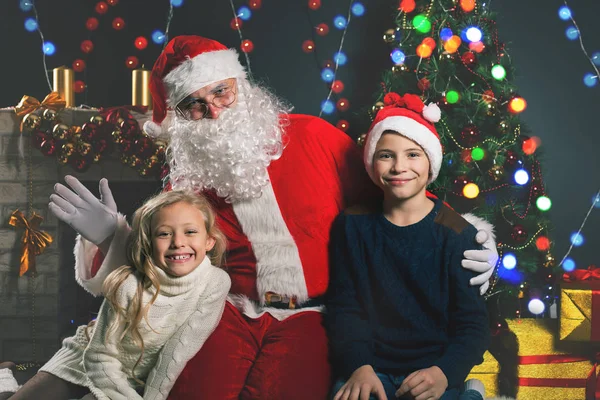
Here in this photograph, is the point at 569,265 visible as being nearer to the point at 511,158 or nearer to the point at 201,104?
the point at 511,158

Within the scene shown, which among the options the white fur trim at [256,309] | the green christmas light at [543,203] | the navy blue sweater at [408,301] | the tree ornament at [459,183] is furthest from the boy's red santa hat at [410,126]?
the green christmas light at [543,203]

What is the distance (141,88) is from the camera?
13.7ft

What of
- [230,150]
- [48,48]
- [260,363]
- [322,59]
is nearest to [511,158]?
[322,59]

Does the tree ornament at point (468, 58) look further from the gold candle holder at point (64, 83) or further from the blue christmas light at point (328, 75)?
the gold candle holder at point (64, 83)

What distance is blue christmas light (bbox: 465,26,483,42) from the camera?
11.8 feet

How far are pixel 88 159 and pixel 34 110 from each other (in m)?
0.43

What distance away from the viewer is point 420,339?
2131mm

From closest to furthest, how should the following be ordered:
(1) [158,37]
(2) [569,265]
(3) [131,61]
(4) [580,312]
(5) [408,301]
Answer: (5) [408,301] < (4) [580,312] < (2) [569,265] < (3) [131,61] < (1) [158,37]

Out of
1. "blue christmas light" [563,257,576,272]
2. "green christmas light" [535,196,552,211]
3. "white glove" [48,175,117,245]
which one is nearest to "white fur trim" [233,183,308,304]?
"white glove" [48,175,117,245]

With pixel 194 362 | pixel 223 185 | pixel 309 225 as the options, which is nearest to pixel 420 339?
pixel 309 225

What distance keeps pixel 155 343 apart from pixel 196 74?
0.93 metres

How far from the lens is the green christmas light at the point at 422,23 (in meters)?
3.70

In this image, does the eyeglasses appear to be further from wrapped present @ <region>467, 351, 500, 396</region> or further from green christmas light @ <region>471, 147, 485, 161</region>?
wrapped present @ <region>467, 351, 500, 396</region>

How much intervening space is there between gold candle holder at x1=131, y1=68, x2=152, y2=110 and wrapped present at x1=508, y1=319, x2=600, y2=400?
8.36 feet
